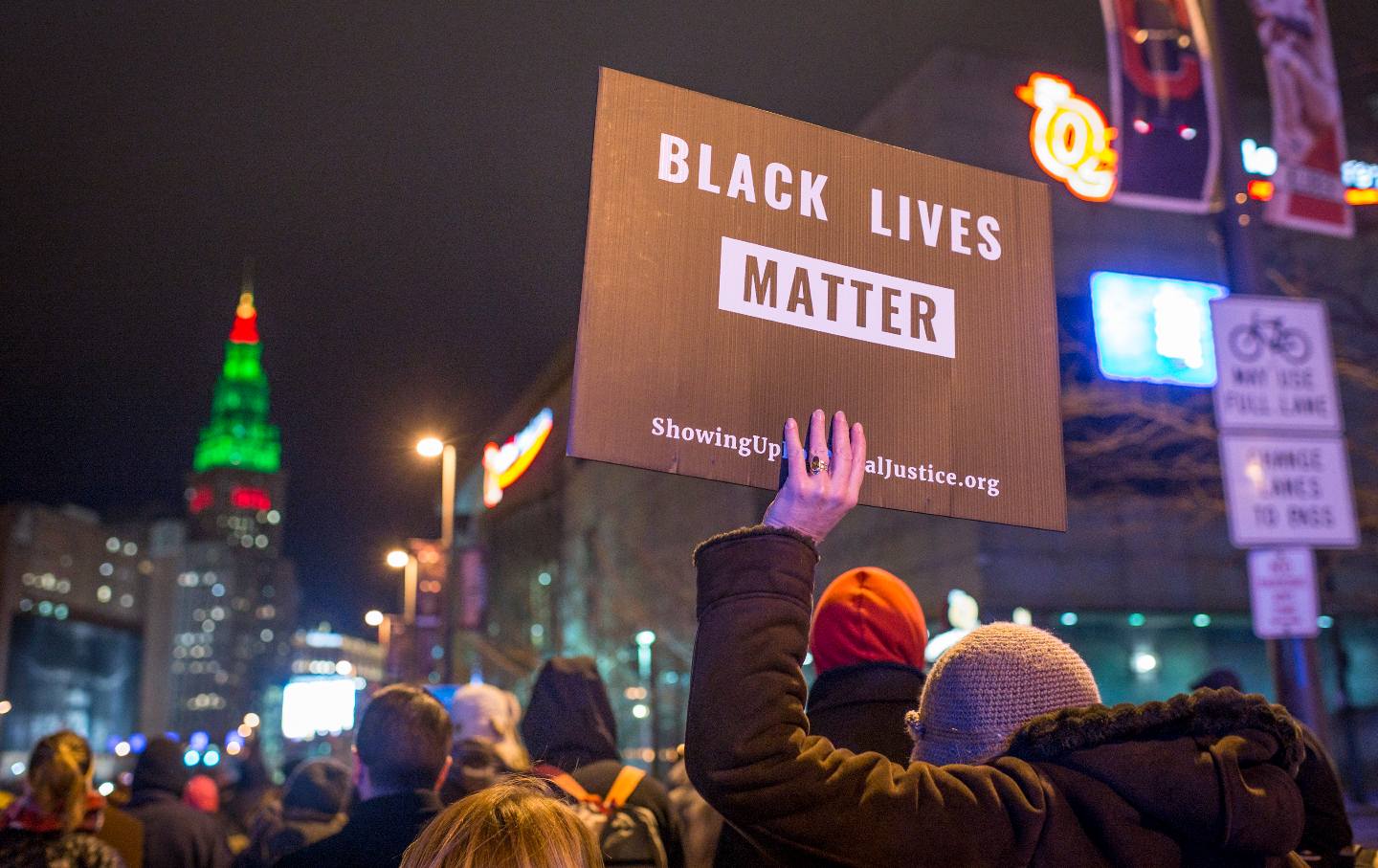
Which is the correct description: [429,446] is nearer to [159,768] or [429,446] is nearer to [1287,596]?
[159,768]

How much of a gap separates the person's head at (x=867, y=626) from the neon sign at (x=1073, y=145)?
43.7 feet

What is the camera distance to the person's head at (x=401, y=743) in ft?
13.6

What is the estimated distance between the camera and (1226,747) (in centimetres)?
208

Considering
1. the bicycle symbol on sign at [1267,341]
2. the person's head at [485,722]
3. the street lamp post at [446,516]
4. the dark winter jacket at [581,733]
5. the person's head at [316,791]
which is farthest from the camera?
the street lamp post at [446,516]

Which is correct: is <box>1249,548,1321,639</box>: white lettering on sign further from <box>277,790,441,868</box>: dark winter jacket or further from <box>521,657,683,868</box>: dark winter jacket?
<box>277,790,441,868</box>: dark winter jacket

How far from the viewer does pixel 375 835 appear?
13.0 feet

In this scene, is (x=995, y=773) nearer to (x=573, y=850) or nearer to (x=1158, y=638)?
(x=573, y=850)

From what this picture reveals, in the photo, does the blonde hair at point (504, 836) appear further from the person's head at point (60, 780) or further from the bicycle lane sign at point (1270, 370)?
the bicycle lane sign at point (1270, 370)

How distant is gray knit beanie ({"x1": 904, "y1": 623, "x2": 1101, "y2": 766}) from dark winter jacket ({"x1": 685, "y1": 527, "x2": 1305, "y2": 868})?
112 mm

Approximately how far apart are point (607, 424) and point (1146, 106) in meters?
9.28

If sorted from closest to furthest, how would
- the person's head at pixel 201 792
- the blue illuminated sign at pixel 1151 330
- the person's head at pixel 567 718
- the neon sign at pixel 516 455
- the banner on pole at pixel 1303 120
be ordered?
the person's head at pixel 567 718 < the person's head at pixel 201 792 < the banner on pole at pixel 1303 120 < the blue illuminated sign at pixel 1151 330 < the neon sign at pixel 516 455

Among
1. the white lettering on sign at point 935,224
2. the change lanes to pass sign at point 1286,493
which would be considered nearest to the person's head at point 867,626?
the white lettering on sign at point 935,224

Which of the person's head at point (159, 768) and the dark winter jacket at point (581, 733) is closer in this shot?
the dark winter jacket at point (581, 733)

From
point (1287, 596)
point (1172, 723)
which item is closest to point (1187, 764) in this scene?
point (1172, 723)
